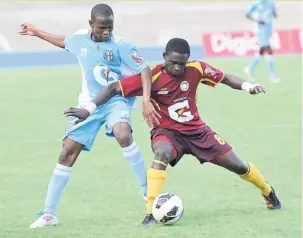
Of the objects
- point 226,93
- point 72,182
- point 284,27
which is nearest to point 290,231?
point 72,182

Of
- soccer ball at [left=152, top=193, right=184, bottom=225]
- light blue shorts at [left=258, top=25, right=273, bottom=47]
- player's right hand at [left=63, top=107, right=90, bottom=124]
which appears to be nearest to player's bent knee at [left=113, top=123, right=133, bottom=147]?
player's right hand at [left=63, top=107, right=90, bottom=124]

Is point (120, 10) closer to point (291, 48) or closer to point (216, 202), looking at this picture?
point (291, 48)

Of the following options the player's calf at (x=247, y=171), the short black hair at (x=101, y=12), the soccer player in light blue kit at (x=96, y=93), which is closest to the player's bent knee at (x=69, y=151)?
the soccer player in light blue kit at (x=96, y=93)

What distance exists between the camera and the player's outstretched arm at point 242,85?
8016 mm

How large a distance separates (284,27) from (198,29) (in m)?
2.93

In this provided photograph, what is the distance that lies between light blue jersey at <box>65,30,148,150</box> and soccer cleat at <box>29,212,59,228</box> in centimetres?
68

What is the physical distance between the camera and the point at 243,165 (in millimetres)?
8320

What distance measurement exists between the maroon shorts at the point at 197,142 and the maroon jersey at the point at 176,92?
6 cm

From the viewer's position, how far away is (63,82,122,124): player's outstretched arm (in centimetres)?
769

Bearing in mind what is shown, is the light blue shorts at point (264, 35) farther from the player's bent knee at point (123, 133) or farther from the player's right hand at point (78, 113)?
the player's right hand at point (78, 113)

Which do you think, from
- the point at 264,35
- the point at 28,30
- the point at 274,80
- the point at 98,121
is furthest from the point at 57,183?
the point at 264,35

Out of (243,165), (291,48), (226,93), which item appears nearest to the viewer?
(243,165)

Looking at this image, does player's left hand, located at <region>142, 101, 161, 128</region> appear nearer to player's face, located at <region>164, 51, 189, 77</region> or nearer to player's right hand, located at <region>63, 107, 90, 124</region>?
player's face, located at <region>164, 51, 189, 77</region>

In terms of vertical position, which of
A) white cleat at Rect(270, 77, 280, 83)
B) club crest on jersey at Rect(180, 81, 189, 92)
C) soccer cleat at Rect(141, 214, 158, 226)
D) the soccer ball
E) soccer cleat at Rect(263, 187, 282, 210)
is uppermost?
club crest on jersey at Rect(180, 81, 189, 92)
